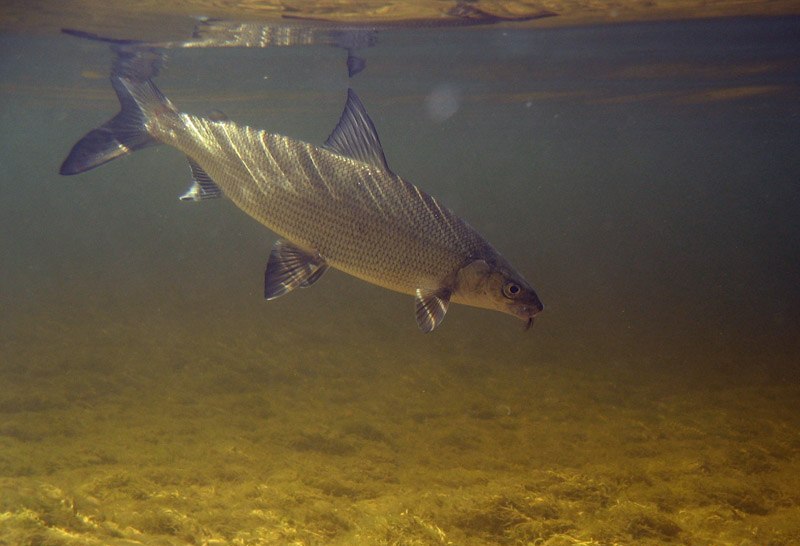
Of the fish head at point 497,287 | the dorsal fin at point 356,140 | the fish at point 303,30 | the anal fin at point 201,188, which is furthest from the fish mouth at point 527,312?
the fish at point 303,30

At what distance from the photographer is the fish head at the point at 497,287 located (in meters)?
3.46

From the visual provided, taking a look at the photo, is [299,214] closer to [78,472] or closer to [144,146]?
[144,146]

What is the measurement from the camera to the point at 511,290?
11.4 feet

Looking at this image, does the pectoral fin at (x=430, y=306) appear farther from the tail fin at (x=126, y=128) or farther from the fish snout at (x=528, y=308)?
the tail fin at (x=126, y=128)

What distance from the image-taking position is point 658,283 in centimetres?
1778

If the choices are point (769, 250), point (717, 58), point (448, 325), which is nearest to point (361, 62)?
point (448, 325)

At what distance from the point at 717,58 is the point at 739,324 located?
30.9 feet

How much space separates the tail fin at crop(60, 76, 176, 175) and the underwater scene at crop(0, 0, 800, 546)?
0.02m

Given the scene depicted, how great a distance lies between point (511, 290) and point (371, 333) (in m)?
8.67

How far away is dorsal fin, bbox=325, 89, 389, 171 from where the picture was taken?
148 inches

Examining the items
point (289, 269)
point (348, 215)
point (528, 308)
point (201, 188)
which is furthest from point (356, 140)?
point (528, 308)

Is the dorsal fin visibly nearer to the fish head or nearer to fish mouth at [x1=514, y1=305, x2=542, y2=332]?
the fish head

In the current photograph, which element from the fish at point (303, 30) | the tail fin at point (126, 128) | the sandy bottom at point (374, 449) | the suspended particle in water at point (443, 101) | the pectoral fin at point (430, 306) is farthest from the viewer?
the suspended particle in water at point (443, 101)

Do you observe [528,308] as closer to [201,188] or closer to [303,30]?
[201,188]
